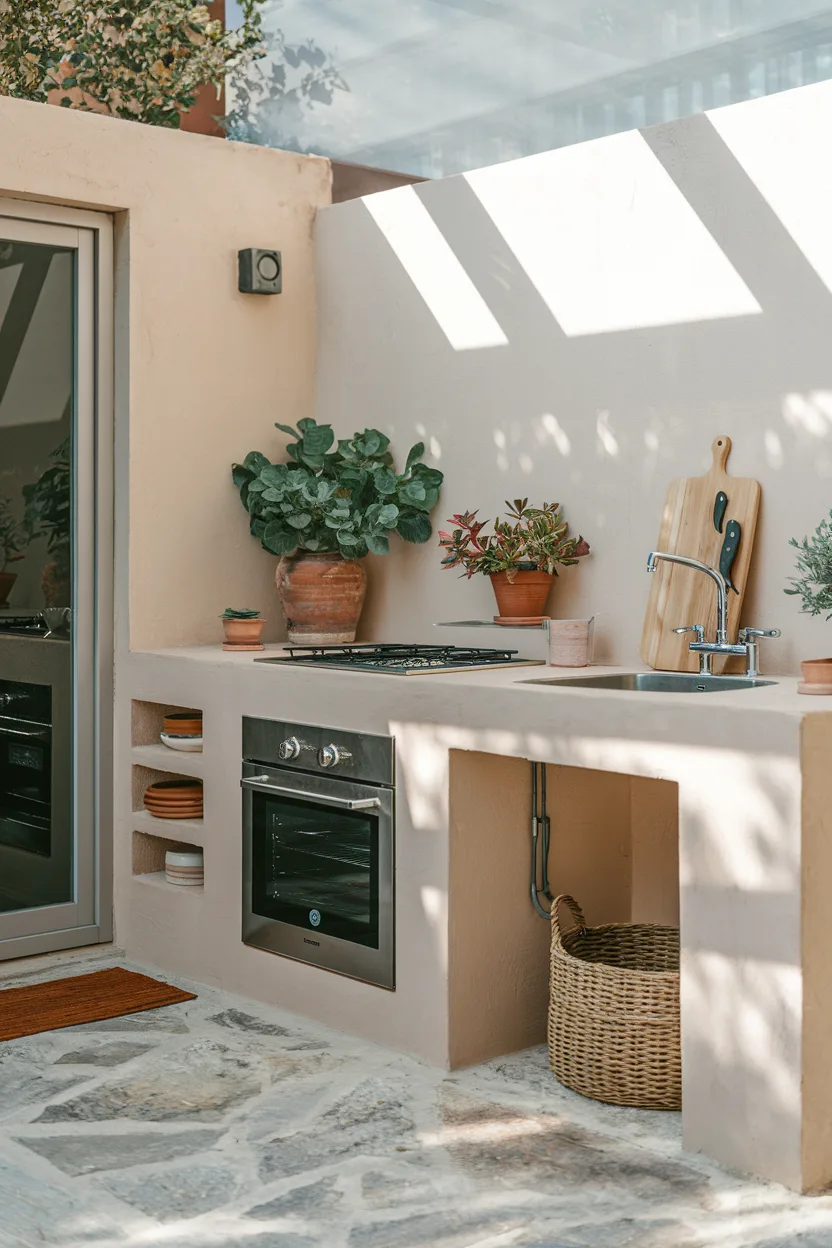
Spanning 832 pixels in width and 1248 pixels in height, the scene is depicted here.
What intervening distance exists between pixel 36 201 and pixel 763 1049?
3144 millimetres

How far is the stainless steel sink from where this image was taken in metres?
3.46

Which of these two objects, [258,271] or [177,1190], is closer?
[177,1190]

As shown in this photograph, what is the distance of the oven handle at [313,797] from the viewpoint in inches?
140

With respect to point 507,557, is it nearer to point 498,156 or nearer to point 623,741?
point 623,741

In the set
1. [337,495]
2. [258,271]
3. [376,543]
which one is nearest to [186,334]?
[258,271]

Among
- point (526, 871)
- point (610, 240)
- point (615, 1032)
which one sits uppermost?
point (610, 240)

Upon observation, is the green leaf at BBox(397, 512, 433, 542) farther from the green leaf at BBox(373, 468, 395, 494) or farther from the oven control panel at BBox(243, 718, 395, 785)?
the oven control panel at BBox(243, 718, 395, 785)

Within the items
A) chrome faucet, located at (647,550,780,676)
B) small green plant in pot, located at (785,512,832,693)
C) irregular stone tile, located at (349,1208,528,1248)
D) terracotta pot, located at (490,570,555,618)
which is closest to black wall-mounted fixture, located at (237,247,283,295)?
terracotta pot, located at (490,570,555,618)

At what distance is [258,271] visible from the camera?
464 centimetres

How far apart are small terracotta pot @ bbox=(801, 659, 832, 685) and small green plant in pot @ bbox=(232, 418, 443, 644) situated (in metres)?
1.64

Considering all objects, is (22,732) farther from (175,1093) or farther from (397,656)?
(175,1093)

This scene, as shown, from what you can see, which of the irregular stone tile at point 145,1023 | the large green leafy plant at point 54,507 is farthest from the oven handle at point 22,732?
the irregular stone tile at point 145,1023

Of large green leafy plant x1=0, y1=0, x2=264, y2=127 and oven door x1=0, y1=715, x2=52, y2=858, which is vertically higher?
large green leafy plant x1=0, y1=0, x2=264, y2=127

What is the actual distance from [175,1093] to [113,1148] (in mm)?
313
